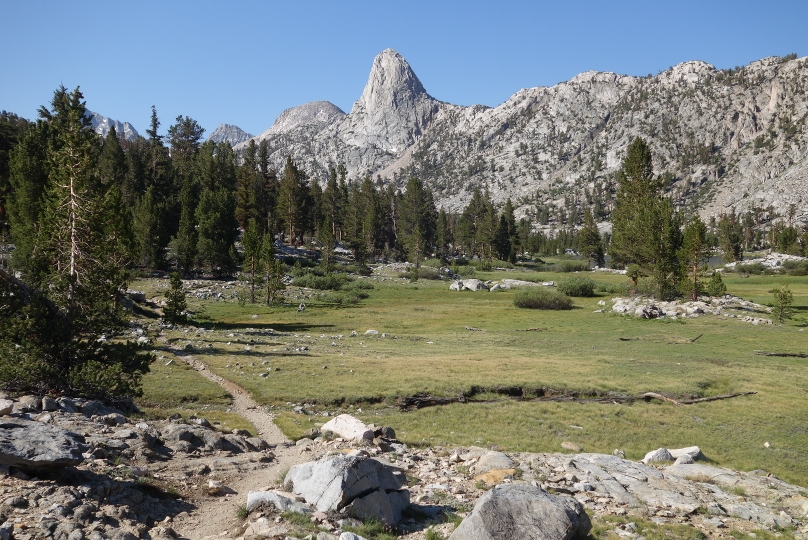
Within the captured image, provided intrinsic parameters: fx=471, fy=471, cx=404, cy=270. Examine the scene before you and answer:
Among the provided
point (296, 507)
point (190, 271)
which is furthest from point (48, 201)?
point (190, 271)

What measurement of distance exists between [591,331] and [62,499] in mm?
48072

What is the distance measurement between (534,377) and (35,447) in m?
24.8

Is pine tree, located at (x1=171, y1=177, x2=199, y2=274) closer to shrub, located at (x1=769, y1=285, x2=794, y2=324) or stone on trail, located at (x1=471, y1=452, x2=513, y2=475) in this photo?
stone on trail, located at (x1=471, y1=452, x2=513, y2=475)

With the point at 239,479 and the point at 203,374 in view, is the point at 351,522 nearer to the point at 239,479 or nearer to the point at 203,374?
the point at 239,479

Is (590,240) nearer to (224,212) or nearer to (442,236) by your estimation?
(442,236)

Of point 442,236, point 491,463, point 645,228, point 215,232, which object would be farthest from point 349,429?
point 442,236

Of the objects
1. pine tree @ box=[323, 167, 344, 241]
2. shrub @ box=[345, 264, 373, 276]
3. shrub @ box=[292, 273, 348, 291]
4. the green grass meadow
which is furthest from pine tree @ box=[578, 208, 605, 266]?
shrub @ box=[292, 273, 348, 291]

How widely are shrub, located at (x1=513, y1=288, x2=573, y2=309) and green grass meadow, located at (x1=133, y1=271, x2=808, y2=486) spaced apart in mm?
11588

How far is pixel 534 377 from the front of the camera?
28609mm

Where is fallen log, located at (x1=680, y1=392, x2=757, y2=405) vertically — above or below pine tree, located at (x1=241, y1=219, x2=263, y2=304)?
below

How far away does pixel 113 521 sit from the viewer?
28.9 feet

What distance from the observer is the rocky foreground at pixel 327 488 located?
349 inches

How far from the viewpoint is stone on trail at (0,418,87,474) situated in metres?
8.98

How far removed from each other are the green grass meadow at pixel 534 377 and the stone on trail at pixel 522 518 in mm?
8615
